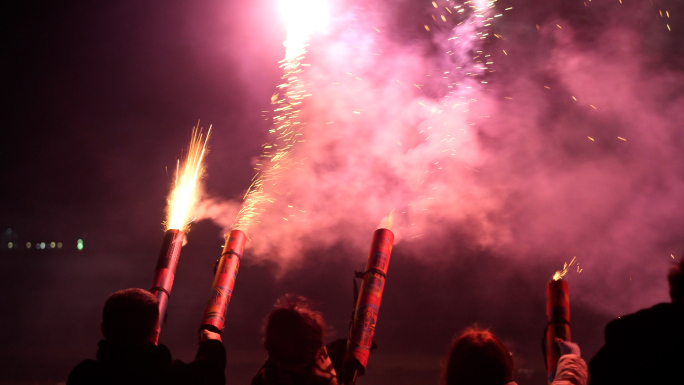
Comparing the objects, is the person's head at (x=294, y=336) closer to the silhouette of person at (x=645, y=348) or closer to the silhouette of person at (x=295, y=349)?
the silhouette of person at (x=295, y=349)

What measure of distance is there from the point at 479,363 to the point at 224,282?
4.43 meters

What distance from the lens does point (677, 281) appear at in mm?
2498

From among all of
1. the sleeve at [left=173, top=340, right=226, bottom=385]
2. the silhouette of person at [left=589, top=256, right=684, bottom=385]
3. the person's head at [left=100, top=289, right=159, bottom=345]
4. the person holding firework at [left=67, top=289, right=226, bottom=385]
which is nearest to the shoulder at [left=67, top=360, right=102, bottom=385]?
the person holding firework at [left=67, top=289, right=226, bottom=385]

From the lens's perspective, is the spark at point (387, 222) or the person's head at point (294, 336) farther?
the spark at point (387, 222)

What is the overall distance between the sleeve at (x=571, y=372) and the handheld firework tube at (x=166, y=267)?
487 centimetres

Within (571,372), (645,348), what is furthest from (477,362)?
(571,372)

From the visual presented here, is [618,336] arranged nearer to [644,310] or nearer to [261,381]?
[644,310]

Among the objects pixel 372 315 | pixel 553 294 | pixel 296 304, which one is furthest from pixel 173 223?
pixel 553 294

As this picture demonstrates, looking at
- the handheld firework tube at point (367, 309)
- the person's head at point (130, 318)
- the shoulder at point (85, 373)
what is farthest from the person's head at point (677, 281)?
the handheld firework tube at point (367, 309)

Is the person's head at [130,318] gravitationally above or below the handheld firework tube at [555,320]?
above

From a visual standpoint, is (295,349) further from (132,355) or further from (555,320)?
(555,320)

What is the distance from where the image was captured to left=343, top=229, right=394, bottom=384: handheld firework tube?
5773 millimetres

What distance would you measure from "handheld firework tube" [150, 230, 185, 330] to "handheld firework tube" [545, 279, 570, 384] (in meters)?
5.07

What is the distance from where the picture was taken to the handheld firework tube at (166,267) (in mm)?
6465
